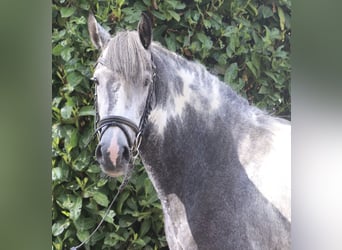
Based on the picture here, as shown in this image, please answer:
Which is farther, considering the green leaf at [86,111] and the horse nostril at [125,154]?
the green leaf at [86,111]

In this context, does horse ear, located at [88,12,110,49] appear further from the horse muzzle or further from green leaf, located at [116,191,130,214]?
green leaf, located at [116,191,130,214]

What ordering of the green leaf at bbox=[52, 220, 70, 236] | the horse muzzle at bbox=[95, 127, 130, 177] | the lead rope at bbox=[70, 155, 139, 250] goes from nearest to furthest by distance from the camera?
the horse muzzle at bbox=[95, 127, 130, 177] < the lead rope at bbox=[70, 155, 139, 250] < the green leaf at bbox=[52, 220, 70, 236]

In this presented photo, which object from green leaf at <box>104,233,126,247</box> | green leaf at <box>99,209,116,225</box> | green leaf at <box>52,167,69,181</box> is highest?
green leaf at <box>52,167,69,181</box>

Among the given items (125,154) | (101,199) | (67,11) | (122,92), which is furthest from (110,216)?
(67,11)

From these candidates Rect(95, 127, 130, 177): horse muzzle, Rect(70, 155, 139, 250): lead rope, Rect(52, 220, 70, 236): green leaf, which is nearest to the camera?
Rect(95, 127, 130, 177): horse muzzle

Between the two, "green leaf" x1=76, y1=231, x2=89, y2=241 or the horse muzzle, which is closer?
the horse muzzle

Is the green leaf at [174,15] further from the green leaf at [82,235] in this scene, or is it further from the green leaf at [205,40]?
the green leaf at [82,235]

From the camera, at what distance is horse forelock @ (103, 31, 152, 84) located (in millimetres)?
1811

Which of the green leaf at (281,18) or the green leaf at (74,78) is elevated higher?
the green leaf at (281,18)

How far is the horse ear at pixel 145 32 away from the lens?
185 cm

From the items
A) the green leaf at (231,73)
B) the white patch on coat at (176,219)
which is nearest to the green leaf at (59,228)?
the white patch on coat at (176,219)

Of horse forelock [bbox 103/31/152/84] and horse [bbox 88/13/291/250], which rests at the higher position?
horse forelock [bbox 103/31/152/84]

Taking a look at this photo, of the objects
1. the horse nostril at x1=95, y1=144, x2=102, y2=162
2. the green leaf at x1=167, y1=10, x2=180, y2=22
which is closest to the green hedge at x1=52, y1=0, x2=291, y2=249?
the green leaf at x1=167, y1=10, x2=180, y2=22

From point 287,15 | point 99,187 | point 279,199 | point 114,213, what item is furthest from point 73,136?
point 287,15
